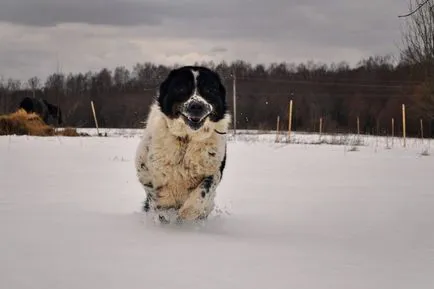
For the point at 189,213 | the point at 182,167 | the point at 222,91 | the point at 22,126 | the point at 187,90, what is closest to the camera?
the point at 189,213

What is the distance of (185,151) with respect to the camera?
5.30 m

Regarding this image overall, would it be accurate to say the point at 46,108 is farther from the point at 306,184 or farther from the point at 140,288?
the point at 140,288

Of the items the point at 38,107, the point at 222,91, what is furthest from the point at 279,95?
the point at 222,91

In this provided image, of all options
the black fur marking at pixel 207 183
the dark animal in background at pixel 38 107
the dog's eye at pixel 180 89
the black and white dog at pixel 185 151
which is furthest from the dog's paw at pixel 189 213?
the dark animal in background at pixel 38 107

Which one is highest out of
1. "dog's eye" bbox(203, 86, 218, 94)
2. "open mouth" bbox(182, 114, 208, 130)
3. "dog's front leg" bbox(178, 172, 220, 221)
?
"dog's eye" bbox(203, 86, 218, 94)

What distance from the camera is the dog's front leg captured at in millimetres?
5164

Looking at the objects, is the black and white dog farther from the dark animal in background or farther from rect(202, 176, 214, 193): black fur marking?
the dark animal in background

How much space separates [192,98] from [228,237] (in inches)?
58.9

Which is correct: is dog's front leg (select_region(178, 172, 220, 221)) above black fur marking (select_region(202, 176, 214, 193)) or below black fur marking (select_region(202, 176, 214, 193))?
below

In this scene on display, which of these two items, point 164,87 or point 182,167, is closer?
point 182,167

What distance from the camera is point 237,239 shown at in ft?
14.4

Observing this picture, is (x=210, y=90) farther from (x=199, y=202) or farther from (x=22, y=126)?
(x=22, y=126)

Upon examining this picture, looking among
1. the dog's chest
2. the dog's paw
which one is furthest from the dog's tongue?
the dog's paw

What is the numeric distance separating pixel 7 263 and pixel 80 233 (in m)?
0.99
